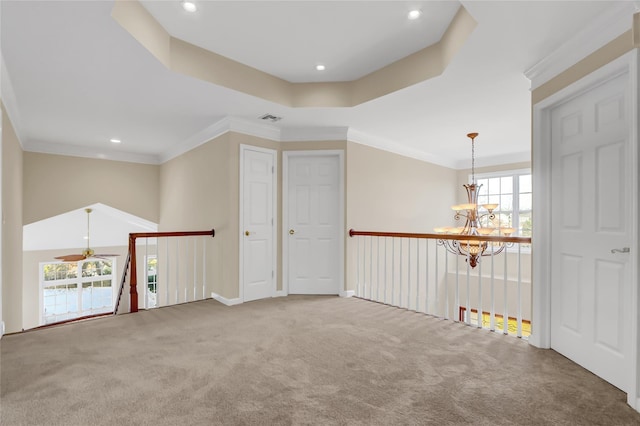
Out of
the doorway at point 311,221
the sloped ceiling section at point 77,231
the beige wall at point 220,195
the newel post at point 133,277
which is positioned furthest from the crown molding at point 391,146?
the sloped ceiling section at point 77,231

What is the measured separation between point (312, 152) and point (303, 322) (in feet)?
7.89

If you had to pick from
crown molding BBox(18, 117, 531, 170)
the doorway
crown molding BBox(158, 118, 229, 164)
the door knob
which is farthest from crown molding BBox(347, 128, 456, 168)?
the door knob

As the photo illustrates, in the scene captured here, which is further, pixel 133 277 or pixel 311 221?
pixel 311 221

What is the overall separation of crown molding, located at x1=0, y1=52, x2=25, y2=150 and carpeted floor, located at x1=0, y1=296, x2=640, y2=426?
2.32 metres

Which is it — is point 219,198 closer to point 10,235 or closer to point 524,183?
point 10,235

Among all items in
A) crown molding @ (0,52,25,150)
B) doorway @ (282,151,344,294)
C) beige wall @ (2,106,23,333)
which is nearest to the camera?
crown molding @ (0,52,25,150)

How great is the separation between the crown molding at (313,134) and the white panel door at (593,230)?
2559 mm

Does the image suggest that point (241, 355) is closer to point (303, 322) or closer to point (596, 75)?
point (303, 322)

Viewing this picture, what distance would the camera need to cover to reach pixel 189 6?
241cm

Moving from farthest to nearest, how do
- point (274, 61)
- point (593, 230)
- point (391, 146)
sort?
point (391, 146), point (274, 61), point (593, 230)

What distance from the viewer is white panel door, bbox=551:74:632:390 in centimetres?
209

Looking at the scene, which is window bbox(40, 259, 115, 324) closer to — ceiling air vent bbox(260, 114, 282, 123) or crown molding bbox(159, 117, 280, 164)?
crown molding bbox(159, 117, 280, 164)

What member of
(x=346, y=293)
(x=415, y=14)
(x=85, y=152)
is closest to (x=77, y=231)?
(x=85, y=152)

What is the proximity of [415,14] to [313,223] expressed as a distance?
2913mm
